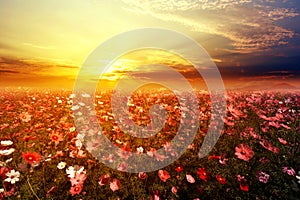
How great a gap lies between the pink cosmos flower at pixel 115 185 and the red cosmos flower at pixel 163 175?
0.63 m

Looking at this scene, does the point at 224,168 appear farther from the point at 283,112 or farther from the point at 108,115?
the point at 283,112

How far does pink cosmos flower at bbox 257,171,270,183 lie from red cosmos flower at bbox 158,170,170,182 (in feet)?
4.60

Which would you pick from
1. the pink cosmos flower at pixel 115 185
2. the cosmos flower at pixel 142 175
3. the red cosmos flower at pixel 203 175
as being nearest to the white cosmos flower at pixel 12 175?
the pink cosmos flower at pixel 115 185

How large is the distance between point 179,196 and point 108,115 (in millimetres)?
3231

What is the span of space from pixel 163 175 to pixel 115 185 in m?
0.75

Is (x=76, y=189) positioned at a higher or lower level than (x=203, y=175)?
lower

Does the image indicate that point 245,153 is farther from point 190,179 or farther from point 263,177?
point 190,179

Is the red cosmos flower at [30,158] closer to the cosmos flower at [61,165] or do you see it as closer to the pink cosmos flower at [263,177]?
the cosmos flower at [61,165]

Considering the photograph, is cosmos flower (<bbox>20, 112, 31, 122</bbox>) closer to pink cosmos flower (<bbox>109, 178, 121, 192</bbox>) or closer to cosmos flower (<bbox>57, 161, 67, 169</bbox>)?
cosmos flower (<bbox>57, 161, 67, 169</bbox>)

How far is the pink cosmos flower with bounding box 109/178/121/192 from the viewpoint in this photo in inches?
144

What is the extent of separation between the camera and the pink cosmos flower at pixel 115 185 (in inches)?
144

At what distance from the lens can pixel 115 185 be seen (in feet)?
12.1

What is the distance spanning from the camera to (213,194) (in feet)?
12.2

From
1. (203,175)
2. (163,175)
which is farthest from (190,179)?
(163,175)
